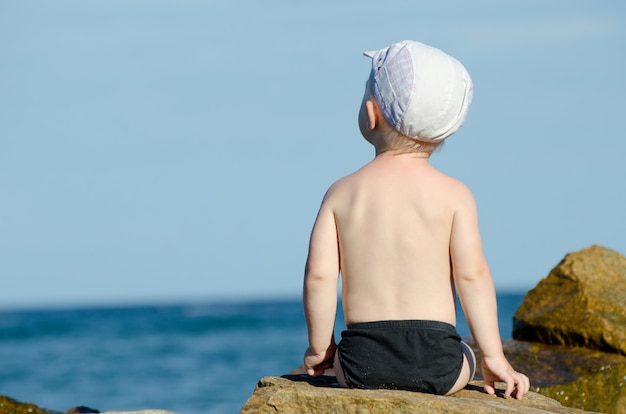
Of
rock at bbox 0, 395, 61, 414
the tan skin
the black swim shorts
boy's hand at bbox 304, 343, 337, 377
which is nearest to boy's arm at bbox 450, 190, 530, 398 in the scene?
the tan skin

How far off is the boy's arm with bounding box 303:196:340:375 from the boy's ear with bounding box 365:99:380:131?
0.37 meters

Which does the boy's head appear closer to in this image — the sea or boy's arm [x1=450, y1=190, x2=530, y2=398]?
boy's arm [x1=450, y1=190, x2=530, y2=398]

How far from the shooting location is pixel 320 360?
3939 mm

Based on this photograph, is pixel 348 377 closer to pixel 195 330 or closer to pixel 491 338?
pixel 491 338

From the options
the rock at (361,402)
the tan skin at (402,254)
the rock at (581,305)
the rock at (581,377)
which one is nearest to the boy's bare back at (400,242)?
the tan skin at (402,254)

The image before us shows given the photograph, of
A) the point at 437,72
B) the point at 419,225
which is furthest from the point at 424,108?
the point at 419,225

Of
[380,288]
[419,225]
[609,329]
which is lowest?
[609,329]

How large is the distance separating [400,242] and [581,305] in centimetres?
303

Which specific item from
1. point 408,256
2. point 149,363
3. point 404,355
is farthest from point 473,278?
point 149,363

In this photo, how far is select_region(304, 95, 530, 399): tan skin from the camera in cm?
369

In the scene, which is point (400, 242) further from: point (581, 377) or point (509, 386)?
point (581, 377)

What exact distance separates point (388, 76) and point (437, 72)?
0.19 m

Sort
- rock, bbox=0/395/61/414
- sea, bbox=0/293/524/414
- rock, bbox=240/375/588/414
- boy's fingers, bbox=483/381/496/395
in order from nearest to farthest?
rock, bbox=240/375/588/414
boy's fingers, bbox=483/381/496/395
rock, bbox=0/395/61/414
sea, bbox=0/293/524/414

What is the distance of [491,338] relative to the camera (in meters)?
3.73
